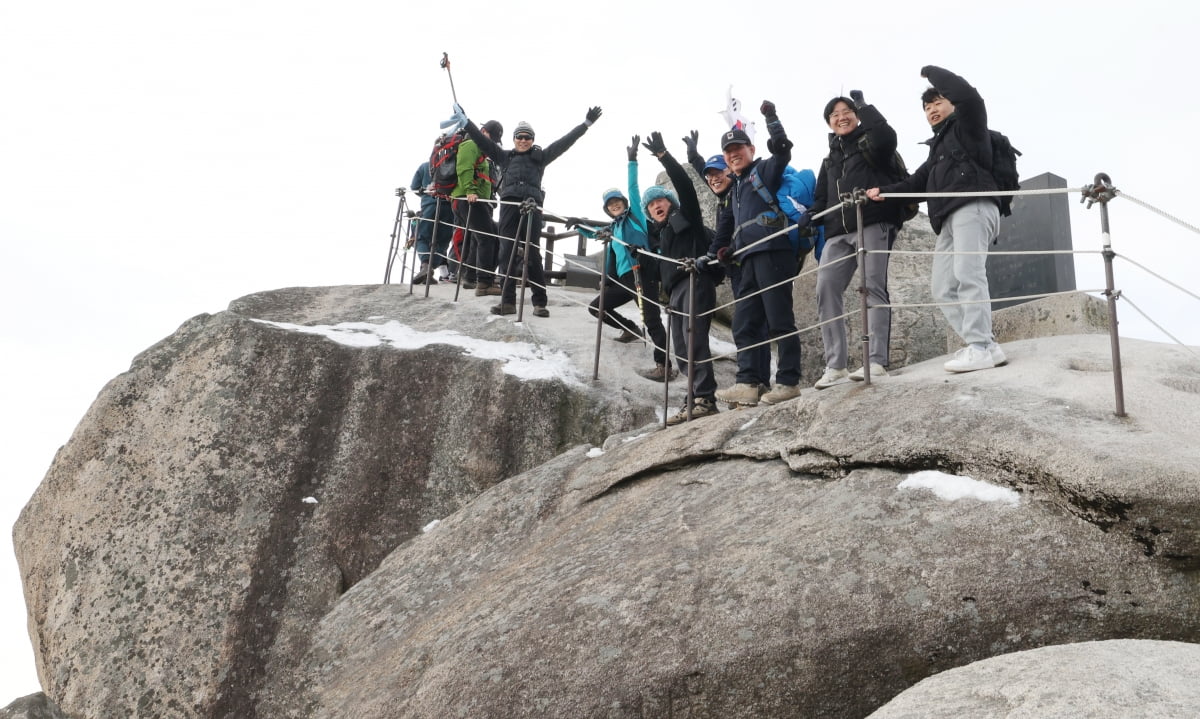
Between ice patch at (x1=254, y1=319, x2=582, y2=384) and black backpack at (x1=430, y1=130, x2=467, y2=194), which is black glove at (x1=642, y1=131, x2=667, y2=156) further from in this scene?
black backpack at (x1=430, y1=130, x2=467, y2=194)

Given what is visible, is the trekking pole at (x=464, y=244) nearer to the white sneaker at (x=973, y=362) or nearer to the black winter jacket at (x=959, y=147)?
the black winter jacket at (x=959, y=147)

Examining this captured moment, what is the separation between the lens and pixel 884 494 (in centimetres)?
508

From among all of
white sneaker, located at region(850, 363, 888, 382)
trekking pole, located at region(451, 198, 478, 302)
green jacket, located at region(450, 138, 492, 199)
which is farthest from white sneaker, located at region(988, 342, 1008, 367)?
green jacket, located at region(450, 138, 492, 199)

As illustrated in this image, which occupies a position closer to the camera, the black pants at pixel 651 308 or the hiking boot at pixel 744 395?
the hiking boot at pixel 744 395

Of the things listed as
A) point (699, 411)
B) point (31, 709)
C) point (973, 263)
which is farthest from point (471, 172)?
point (31, 709)

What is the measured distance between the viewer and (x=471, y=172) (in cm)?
1291

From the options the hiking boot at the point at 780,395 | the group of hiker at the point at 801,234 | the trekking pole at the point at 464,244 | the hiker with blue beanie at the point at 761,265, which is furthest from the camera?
the trekking pole at the point at 464,244

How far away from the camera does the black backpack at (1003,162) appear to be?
6.61 m

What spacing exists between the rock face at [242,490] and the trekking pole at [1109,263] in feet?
15.6

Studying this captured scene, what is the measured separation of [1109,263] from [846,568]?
2.11 m

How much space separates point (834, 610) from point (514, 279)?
7827 mm

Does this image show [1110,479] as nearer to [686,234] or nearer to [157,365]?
[686,234]

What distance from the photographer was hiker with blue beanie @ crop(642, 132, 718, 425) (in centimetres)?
830

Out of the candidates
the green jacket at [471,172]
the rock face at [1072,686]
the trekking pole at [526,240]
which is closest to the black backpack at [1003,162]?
the rock face at [1072,686]
